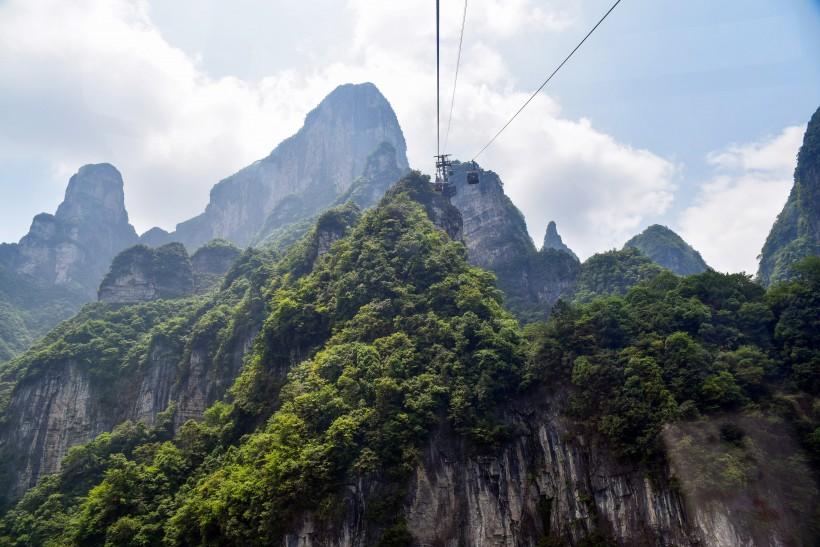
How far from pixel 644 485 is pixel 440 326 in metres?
13.3

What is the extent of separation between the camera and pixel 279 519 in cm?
2350

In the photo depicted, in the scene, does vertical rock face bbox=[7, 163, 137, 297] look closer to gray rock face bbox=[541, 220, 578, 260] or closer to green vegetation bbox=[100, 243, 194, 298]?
green vegetation bbox=[100, 243, 194, 298]

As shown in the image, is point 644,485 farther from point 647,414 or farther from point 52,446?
point 52,446

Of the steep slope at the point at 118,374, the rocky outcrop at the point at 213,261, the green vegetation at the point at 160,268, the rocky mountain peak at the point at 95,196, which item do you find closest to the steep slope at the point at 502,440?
the steep slope at the point at 118,374

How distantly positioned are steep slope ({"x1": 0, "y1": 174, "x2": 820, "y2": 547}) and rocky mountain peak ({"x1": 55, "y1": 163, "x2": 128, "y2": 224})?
95.7 meters

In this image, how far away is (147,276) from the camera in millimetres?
70438

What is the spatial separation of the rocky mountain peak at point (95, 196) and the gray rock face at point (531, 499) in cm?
11159

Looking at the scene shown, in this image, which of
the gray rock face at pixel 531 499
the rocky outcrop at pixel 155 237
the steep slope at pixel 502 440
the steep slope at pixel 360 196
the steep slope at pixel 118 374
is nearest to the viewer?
the steep slope at pixel 502 440

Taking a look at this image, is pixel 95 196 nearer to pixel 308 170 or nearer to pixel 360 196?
pixel 308 170

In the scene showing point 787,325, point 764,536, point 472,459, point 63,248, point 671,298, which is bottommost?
point 764,536

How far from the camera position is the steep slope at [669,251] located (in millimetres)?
77562

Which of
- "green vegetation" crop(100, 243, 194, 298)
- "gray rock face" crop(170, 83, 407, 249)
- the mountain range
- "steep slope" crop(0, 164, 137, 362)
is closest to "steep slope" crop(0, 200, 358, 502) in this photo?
the mountain range

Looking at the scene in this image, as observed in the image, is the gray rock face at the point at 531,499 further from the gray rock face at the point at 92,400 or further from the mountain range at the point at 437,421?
the gray rock face at the point at 92,400

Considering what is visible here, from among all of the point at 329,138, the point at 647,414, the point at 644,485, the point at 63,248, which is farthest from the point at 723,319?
the point at 63,248
